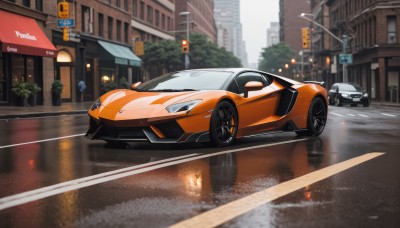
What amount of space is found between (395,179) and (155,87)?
4495 mm

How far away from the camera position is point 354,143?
870 centimetres

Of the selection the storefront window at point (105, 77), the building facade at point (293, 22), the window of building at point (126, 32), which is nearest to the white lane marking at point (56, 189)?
the storefront window at point (105, 77)

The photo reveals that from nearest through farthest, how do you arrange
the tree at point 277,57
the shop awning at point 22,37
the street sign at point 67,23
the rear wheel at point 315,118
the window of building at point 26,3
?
the rear wheel at point 315,118
the shop awning at point 22,37
the street sign at point 67,23
the window of building at point 26,3
the tree at point 277,57

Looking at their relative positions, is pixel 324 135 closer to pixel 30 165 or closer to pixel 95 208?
pixel 30 165

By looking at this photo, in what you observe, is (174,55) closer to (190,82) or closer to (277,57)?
(190,82)

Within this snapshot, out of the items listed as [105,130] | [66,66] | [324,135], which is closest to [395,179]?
[105,130]

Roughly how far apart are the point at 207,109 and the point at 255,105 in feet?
4.38

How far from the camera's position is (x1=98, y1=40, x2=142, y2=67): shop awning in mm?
40219

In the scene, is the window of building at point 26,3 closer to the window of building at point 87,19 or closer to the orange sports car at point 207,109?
the window of building at point 87,19

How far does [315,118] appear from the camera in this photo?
10.1 m


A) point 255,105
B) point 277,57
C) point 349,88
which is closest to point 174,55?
point 349,88

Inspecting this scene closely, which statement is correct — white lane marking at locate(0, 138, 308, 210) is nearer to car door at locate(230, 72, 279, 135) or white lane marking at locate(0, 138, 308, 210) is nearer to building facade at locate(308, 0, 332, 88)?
car door at locate(230, 72, 279, 135)

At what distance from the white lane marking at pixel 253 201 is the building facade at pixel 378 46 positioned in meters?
36.9

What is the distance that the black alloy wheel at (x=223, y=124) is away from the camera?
25.7 ft
